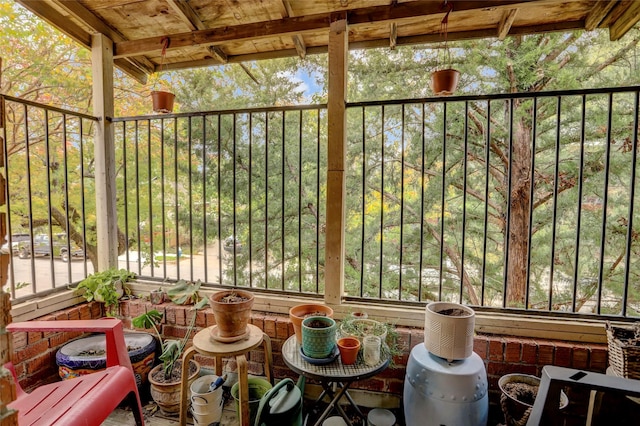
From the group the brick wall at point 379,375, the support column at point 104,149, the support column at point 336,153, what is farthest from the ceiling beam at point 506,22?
the support column at point 104,149

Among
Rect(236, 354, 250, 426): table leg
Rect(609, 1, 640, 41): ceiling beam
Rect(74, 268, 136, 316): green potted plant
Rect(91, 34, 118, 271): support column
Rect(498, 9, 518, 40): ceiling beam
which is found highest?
Rect(498, 9, 518, 40): ceiling beam

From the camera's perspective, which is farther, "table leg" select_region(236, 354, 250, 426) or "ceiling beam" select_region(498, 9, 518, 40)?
"ceiling beam" select_region(498, 9, 518, 40)

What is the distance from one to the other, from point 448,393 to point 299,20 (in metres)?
2.21

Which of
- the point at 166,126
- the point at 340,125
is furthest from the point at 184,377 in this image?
the point at 166,126

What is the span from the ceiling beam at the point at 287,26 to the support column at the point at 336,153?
4.6 inches

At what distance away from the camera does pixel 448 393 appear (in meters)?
1.32

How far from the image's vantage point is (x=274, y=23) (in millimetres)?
1999

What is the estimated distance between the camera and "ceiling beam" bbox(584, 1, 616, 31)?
179cm

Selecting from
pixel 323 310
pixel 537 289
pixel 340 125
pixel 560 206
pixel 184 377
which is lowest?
pixel 537 289

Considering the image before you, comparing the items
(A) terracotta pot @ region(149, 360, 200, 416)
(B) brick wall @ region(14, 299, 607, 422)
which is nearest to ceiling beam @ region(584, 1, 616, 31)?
(B) brick wall @ region(14, 299, 607, 422)

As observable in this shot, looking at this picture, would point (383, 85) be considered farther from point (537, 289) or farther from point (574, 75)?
point (537, 289)

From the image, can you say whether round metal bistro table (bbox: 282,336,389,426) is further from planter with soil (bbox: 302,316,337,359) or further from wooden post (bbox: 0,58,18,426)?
wooden post (bbox: 0,58,18,426)

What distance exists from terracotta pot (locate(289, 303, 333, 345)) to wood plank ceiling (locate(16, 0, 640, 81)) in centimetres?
169

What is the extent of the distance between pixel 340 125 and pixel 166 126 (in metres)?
3.99
